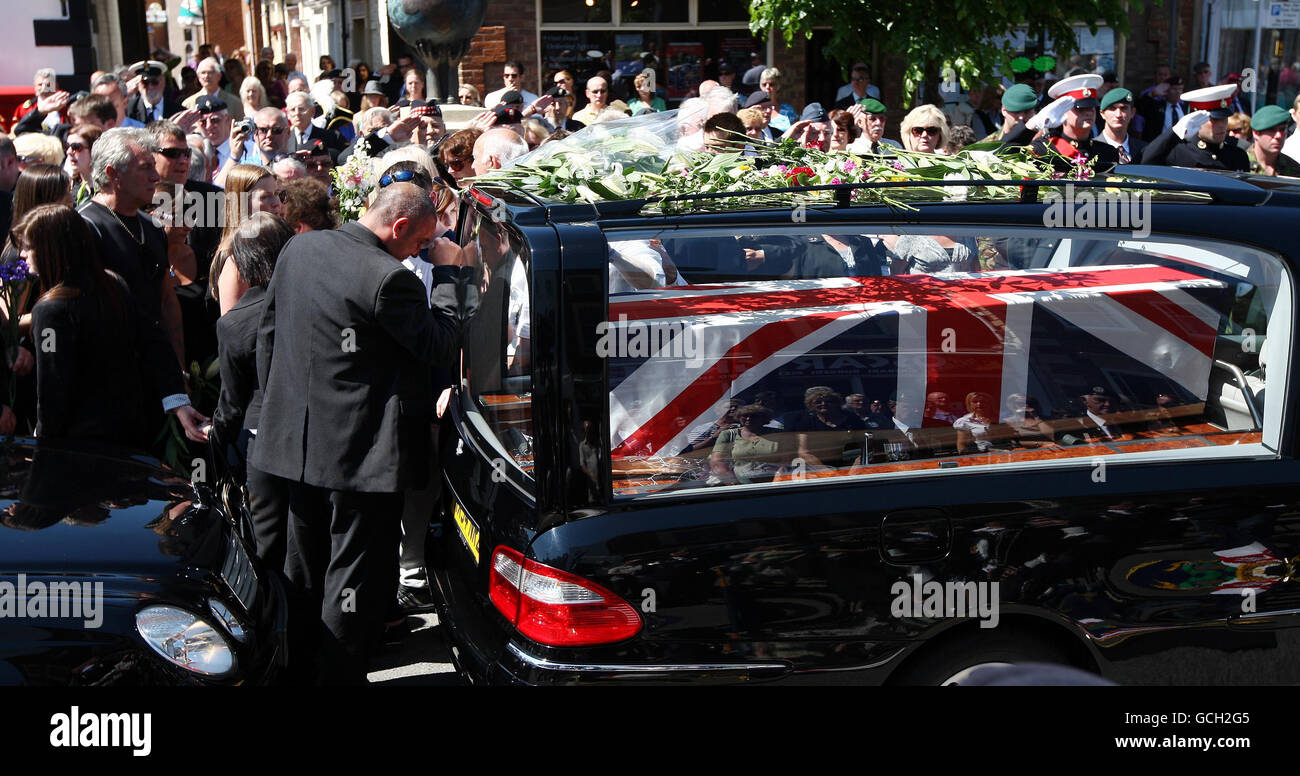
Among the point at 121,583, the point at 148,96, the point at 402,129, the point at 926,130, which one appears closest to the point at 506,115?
the point at 402,129

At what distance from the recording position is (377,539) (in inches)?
159

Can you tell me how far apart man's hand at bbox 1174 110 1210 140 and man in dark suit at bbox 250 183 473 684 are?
658 centimetres

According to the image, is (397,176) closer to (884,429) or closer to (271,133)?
(884,429)

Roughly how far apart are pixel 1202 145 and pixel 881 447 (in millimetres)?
6446

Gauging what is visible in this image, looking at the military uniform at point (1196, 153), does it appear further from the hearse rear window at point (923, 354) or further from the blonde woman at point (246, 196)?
the blonde woman at point (246, 196)

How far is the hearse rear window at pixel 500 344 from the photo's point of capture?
3.30 meters

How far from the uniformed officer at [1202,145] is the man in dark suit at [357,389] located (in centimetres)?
630

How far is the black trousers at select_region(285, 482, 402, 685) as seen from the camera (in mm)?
3996

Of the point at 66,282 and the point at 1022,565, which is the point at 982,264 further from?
the point at 66,282

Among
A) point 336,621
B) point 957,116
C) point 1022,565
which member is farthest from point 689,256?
point 957,116

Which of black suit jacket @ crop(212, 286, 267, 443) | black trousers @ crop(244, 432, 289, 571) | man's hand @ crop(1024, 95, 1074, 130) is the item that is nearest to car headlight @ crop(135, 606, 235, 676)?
black trousers @ crop(244, 432, 289, 571)

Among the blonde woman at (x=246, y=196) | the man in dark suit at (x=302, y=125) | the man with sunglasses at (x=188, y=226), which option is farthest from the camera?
the man in dark suit at (x=302, y=125)

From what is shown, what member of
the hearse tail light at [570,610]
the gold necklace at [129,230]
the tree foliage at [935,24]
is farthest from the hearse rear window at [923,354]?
the tree foliage at [935,24]

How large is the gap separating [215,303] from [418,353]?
2420 mm
